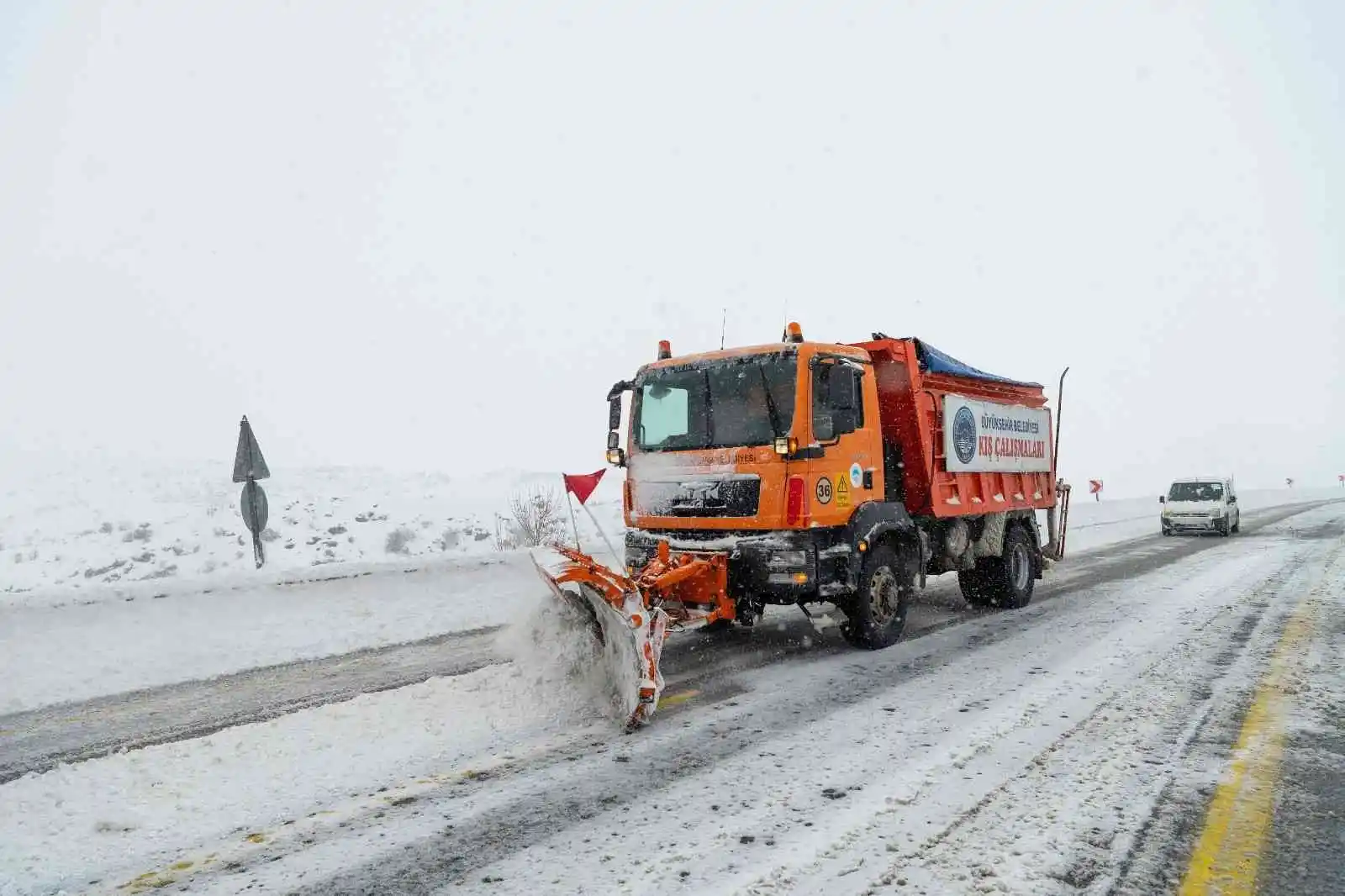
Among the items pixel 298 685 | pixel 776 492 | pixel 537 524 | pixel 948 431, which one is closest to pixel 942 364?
pixel 948 431

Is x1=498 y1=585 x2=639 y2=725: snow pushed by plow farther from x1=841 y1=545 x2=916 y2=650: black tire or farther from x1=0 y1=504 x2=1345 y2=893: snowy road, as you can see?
x1=841 y1=545 x2=916 y2=650: black tire

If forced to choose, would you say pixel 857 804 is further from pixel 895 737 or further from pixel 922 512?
pixel 922 512

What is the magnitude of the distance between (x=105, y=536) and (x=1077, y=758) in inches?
741

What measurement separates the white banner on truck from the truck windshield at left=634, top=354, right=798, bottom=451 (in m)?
2.48

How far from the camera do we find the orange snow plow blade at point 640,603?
5160mm

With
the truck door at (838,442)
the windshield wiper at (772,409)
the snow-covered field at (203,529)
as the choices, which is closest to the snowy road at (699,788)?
the truck door at (838,442)

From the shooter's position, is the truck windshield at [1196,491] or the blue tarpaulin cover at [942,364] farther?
the truck windshield at [1196,491]

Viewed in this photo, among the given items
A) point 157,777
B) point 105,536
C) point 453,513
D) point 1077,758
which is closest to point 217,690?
point 157,777

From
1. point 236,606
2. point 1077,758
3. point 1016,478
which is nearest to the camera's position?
point 1077,758

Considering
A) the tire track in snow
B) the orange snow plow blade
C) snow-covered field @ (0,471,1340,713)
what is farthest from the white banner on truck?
snow-covered field @ (0,471,1340,713)

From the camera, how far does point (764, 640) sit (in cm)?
788

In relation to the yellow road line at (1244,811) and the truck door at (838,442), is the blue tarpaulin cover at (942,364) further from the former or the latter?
the yellow road line at (1244,811)

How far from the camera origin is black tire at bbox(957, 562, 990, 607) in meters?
9.76

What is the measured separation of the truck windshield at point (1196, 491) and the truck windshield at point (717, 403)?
20.7 metres
